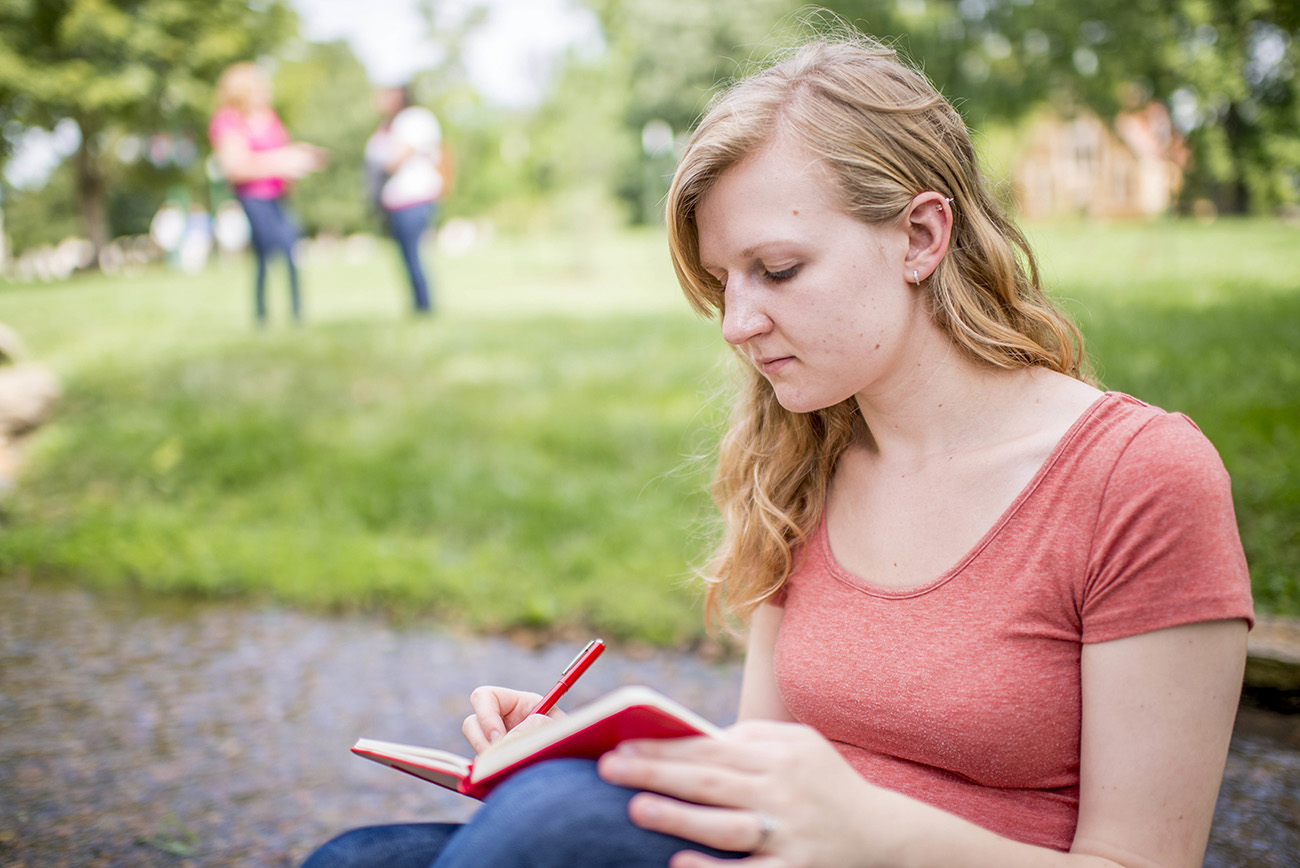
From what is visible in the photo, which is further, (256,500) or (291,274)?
(291,274)

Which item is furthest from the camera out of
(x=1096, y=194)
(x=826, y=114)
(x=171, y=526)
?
(x=1096, y=194)

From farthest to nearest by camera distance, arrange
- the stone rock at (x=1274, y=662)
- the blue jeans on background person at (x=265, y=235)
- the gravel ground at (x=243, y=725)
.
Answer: the blue jeans on background person at (x=265, y=235) → the stone rock at (x=1274, y=662) → the gravel ground at (x=243, y=725)

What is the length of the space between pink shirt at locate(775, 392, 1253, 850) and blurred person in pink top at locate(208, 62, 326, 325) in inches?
304

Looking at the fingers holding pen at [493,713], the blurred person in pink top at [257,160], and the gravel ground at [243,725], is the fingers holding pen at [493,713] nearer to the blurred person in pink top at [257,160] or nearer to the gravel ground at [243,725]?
the gravel ground at [243,725]

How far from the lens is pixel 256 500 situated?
5.02m

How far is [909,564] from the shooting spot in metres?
1.42

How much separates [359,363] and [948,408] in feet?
19.6

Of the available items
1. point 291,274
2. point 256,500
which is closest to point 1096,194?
point 291,274

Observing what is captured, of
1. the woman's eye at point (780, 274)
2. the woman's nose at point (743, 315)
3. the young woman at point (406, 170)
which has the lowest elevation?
the woman's nose at point (743, 315)

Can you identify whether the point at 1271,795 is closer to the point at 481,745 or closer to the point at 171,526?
the point at 481,745

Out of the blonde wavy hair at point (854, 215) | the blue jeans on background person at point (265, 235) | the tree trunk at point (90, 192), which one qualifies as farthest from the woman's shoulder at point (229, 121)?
the tree trunk at point (90, 192)

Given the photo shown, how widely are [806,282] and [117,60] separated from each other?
24432mm

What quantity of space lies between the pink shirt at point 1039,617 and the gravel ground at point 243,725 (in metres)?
1.32

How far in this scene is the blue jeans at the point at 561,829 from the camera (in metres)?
1.05
